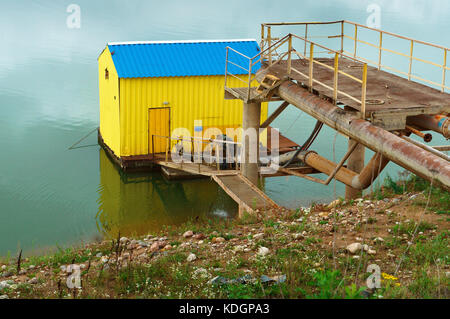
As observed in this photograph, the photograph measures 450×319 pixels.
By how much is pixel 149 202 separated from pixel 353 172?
9337 millimetres

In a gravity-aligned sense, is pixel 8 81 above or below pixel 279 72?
below

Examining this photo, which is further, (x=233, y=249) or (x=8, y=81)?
(x=8, y=81)

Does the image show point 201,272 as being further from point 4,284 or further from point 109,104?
point 109,104

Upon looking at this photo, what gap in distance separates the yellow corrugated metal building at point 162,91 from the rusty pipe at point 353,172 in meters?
8.69

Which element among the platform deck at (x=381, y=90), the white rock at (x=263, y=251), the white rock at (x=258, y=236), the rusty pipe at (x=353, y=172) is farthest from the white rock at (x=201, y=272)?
the platform deck at (x=381, y=90)

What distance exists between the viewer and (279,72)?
1623 centimetres

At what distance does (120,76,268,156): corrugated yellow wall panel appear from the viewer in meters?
24.6

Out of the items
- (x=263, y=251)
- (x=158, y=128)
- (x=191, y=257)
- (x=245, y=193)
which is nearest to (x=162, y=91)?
(x=158, y=128)

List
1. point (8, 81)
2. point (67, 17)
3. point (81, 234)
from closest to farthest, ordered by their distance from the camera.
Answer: point (81, 234)
point (8, 81)
point (67, 17)

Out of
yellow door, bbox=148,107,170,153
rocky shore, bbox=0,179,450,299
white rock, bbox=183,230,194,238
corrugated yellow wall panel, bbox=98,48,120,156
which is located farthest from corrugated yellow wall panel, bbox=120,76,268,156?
white rock, bbox=183,230,194,238

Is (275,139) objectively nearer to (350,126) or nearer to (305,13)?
(350,126)
